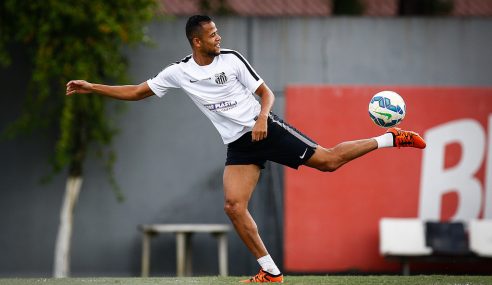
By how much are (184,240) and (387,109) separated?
6.27 m

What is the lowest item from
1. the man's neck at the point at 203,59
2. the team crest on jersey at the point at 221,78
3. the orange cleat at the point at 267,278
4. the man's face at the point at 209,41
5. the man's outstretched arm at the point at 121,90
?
the orange cleat at the point at 267,278

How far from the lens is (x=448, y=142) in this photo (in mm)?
14875

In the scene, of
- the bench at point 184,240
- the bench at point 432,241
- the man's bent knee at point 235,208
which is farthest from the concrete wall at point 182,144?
the man's bent knee at point 235,208

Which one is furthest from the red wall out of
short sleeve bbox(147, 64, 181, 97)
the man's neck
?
the man's neck

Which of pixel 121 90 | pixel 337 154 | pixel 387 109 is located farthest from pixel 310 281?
pixel 121 90

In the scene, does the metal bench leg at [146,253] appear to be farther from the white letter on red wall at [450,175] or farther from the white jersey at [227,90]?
the white jersey at [227,90]

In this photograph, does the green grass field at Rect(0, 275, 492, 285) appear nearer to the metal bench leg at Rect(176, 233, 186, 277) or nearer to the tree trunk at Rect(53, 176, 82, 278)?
the metal bench leg at Rect(176, 233, 186, 277)

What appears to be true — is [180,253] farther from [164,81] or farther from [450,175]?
[164,81]

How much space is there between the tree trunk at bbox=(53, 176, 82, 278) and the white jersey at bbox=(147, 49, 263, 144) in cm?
619

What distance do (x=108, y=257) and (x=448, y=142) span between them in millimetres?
5350

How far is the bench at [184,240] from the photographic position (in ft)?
48.0

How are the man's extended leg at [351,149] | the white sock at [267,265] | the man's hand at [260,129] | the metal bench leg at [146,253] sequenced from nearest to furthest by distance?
the man's hand at [260,129]
the white sock at [267,265]
the man's extended leg at [351,149]
the metal bench leg at [146,253]

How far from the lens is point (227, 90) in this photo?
9141mm

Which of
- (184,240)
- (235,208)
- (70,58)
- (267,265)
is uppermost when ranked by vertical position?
(70,58)
